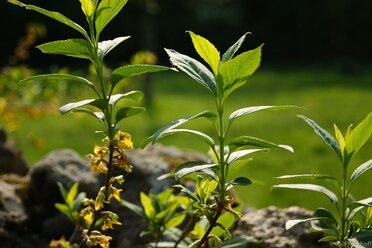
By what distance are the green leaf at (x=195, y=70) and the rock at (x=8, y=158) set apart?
8.58 feet

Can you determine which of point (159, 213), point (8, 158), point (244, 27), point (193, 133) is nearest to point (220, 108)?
point (193, 133)

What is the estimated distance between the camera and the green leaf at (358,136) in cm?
164

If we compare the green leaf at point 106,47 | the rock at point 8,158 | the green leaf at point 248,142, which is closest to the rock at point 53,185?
the rock at point 8,158

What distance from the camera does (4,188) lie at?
116 inches

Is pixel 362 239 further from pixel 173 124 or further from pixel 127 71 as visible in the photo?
pixel 127 71

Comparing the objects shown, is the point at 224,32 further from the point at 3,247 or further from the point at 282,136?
the point at 3,247

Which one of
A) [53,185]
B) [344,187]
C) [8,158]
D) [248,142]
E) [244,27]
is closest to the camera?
[248,142]

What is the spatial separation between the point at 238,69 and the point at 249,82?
15.2 meters

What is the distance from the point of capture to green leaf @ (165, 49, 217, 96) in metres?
1.59

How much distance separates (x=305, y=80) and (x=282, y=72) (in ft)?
6.95

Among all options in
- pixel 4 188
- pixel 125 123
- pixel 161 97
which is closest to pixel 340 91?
pixel 161 97

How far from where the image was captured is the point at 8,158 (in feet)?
13.5

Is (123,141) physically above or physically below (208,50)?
below

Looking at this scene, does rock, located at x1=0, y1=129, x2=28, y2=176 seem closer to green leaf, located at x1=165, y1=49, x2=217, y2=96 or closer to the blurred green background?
the blurred green background
